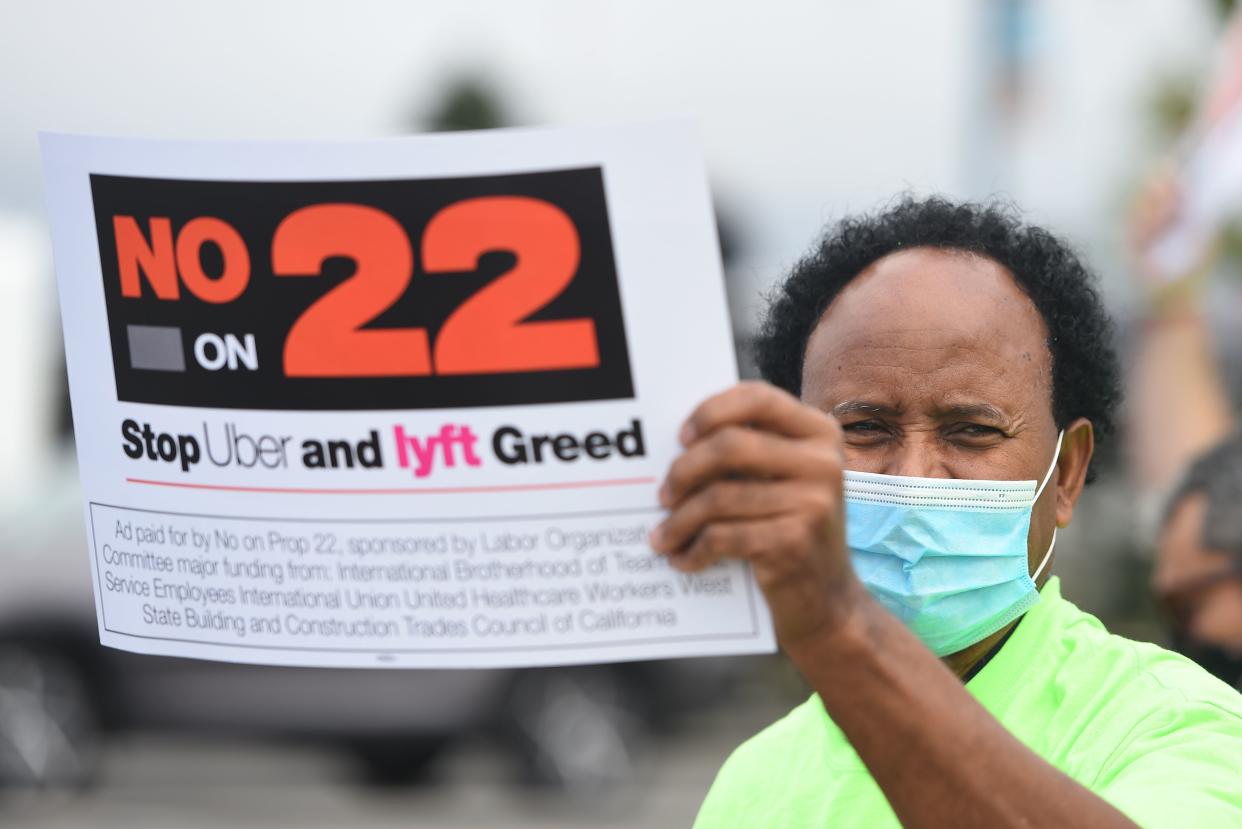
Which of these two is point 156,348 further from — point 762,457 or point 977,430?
point 977,430

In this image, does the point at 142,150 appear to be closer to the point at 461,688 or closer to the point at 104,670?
the point at 461,688

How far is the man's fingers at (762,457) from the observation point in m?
1.58

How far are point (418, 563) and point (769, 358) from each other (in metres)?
1.27

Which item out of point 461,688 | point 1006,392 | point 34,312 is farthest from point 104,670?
point 1006,392

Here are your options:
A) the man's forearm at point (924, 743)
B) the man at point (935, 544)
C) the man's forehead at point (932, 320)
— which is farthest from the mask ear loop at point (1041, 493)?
the man's forearm at point (924, 743)

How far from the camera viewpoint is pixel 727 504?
63.6 inches

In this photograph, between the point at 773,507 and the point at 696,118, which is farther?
the point at 696,118

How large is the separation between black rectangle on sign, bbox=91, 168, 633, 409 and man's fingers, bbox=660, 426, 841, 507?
0.52ft

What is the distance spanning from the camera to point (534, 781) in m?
9.64

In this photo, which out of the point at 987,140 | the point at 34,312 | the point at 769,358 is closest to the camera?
the point at 769,358

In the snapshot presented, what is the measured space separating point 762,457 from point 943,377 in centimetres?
87

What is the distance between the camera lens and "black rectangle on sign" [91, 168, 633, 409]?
1.76m

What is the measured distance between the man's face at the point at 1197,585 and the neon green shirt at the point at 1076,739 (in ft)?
4.53

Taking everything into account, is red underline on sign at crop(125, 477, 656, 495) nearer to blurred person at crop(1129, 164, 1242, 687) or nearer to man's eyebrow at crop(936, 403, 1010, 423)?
man's eyebrow at crop(936, 403, 1010, 423)
